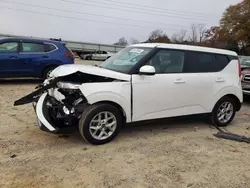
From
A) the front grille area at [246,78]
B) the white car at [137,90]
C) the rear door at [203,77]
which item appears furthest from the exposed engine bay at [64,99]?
the front grille area at [246,78]

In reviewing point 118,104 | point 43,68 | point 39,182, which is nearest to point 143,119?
point 118,104

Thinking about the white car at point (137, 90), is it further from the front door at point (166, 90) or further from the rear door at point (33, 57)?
the rear door at point (33, 57)

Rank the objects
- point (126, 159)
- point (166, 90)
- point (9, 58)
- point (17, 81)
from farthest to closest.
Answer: point (17, 81), point (9, 58), point (166, 90), point (126, 159)

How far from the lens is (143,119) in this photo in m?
4.50

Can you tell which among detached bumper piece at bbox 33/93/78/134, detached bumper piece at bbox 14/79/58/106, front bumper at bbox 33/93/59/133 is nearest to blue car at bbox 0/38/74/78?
detached bumper piece at bbox 14/79/58/106

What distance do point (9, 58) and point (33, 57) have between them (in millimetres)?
779

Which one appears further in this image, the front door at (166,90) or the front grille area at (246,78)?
the front grille area at (246,78)

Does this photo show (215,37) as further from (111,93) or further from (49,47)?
(111,93)

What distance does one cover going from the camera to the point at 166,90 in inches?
182

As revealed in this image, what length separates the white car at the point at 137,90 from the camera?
4.04 m

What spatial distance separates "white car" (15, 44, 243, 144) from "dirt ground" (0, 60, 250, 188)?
1.19 ft

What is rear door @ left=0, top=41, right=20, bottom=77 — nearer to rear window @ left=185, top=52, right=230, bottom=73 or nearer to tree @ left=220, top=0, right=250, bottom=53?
rear window @ left=185, top=52, right=230, bottom=73

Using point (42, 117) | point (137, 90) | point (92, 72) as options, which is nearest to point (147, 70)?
point (137, 90)

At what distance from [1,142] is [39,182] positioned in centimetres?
143
